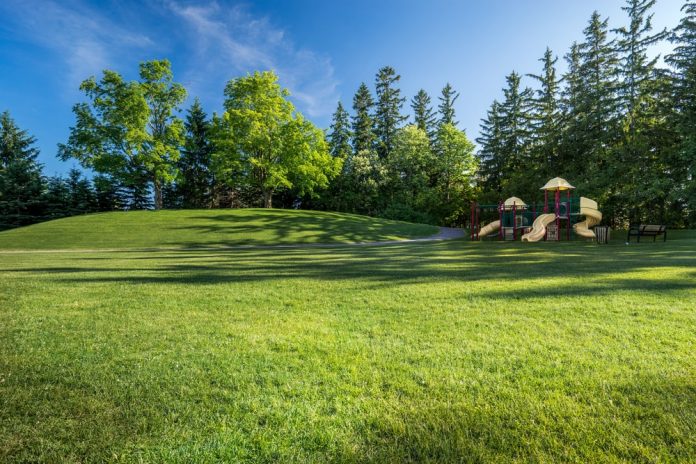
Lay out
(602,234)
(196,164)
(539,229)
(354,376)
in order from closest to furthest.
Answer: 1. (354,376)
2. (602,234)
3. (539,229)
4. (196,164)

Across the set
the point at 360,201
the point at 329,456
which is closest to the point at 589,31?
the point at 360,201

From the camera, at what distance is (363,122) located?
49.1 metres

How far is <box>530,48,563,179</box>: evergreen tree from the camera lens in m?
30.9

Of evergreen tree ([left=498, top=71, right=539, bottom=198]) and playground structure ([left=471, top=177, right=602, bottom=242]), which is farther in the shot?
evergreen tree ([left=498, top=71, right=539, bottom=198])

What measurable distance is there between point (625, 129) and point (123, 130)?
43.7 m

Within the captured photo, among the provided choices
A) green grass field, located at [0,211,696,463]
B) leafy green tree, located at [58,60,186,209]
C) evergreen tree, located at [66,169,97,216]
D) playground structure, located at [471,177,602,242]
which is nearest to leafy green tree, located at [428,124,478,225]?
playground structure, located at [471,177,602,242]

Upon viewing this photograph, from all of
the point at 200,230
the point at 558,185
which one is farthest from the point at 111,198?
the point at 558,185

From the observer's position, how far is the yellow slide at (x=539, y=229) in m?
18.5

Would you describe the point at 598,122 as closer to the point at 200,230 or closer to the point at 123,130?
the point at 200,230

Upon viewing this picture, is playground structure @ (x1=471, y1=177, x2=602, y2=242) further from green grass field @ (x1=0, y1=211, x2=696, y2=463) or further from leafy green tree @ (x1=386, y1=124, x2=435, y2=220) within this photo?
leafy green tree @ (x1=386, y1=124, x2=435, y2=220)

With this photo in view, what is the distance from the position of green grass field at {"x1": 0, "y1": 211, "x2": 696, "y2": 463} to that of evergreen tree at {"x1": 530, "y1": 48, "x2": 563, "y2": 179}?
97.3ft

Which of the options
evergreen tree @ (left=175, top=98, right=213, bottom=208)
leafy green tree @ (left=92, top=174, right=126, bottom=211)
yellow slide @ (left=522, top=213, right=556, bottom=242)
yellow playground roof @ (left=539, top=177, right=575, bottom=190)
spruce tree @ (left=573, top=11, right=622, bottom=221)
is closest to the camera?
yellow slide @ (left=522, top=213, right=556, bottom=242)

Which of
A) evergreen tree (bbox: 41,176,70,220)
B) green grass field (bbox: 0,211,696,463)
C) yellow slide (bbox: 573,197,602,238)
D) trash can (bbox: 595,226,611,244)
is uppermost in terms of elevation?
evergreen tree (bbox: 41,176,70,220)

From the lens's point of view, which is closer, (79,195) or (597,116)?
(597,116)
